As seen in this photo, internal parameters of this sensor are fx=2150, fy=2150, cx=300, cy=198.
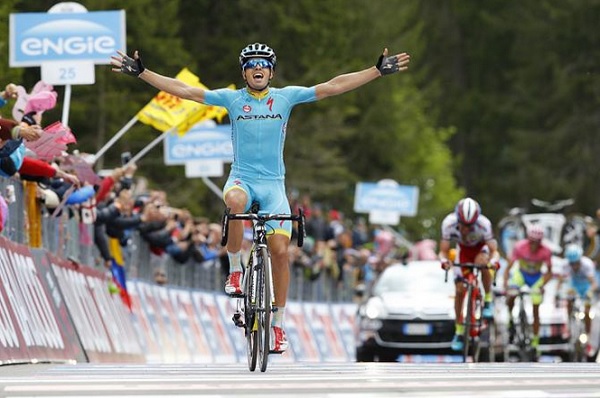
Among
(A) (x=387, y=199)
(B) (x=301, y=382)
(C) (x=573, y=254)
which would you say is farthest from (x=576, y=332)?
(A) (x=387, y=199)

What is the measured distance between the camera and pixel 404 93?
7588cm

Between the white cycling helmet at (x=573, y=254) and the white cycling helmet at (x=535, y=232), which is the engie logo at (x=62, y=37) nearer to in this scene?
the white cycling helmet at (x=535, y=232)

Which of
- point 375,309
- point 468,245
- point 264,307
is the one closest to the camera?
point 264,307

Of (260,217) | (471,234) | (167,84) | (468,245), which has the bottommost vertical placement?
(260,217)

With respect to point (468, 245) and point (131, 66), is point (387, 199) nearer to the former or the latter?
point (468, 245)

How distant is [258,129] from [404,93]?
60491mm

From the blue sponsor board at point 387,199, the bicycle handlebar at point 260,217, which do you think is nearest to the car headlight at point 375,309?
the bicycle handlebar at point 260,217

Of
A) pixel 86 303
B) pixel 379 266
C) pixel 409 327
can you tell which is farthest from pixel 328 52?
pixel 86 303

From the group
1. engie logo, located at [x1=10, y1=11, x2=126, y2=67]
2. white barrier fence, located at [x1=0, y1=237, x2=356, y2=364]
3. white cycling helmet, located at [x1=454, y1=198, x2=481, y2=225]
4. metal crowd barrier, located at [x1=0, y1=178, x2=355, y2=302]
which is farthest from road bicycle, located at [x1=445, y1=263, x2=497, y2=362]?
engie logo, located at [x1=10, y1=11, x2=126, y2=67]

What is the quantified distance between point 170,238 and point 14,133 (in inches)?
413

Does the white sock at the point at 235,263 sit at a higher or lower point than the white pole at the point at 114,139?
lower

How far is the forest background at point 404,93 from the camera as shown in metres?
42.0

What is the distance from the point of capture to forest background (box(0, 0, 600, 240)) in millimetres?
42031

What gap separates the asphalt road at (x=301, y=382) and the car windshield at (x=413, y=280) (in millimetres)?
13208
